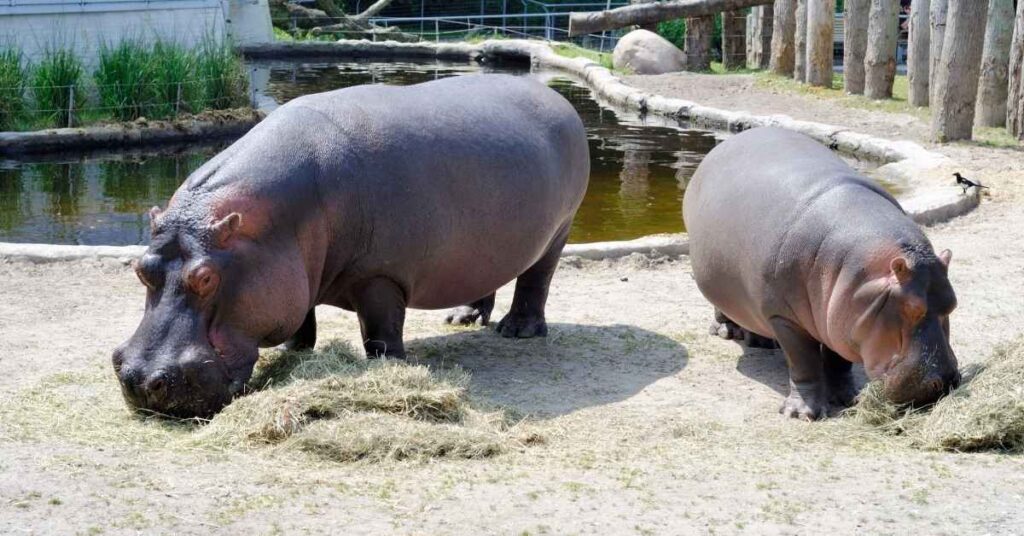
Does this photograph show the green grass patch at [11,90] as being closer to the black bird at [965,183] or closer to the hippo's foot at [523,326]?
the hippo's foot at [523,326]

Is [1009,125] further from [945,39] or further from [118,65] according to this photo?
[118,65]

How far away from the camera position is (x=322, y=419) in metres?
4.84

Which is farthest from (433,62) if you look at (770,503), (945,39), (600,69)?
(770,503)

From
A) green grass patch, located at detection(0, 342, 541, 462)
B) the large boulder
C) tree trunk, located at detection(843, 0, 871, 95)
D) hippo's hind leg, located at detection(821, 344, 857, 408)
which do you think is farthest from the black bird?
the large boulder

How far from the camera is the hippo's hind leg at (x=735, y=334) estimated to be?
6711mm

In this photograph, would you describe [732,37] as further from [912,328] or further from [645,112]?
[912,328]

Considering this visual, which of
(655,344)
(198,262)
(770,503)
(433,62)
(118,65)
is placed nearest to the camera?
(770,503)

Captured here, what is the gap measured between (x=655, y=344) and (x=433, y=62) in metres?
23.0

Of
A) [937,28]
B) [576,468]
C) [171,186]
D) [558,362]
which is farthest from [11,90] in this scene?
[576,468]

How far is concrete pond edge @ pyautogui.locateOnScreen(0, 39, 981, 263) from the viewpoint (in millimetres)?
8672

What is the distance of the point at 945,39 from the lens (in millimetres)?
12555

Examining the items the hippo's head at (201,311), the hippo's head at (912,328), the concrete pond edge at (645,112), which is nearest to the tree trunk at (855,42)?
the concrete pond edge at (645,112)

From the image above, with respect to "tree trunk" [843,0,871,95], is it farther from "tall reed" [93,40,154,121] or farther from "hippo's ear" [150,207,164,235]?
"hippo's ear" [150,207,164,235]

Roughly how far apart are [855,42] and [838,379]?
471 inches
